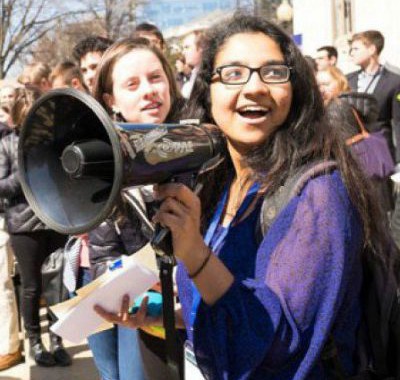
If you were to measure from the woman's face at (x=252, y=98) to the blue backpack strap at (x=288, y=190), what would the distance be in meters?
0.16

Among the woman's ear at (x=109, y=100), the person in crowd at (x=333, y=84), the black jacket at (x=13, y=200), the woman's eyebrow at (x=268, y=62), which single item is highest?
the woman's eyebrow at (x=268, y=62)

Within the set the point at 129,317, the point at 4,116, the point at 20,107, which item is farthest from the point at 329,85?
the point at 129,317

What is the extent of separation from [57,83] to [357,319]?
11.9ft

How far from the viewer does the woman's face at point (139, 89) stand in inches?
88.5

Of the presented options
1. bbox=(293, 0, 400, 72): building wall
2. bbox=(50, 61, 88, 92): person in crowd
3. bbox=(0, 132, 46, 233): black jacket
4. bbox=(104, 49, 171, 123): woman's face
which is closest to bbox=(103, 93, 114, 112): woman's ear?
bbox=(104, 49, 171, 123): woman's face

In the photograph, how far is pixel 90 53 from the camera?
361 cm

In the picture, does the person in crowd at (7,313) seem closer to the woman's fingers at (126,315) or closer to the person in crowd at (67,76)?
Result: the person in crowd at (67,76)

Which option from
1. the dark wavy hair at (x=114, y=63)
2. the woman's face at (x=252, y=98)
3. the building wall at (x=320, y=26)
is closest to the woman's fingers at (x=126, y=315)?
the woman's face at (x=252, y=98)

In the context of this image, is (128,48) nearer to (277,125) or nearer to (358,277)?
(277,125)

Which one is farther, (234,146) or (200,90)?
(200,90)

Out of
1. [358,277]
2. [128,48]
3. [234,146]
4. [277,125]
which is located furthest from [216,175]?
[128,48]

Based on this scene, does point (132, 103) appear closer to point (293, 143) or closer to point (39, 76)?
point (293, 143)

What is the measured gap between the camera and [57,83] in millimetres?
4621

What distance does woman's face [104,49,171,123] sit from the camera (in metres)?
2.25
